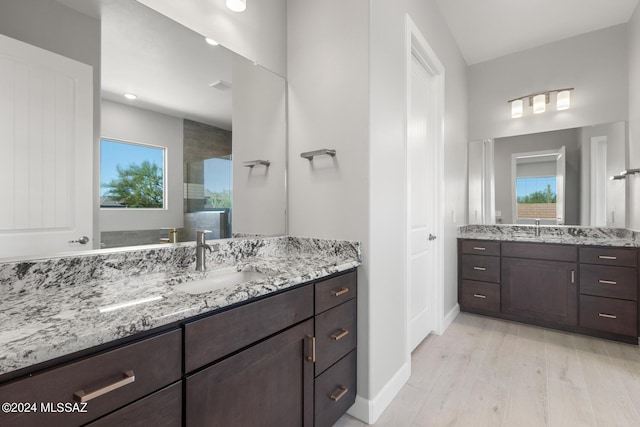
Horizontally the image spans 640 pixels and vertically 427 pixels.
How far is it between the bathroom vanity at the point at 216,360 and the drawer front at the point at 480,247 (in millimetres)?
2096

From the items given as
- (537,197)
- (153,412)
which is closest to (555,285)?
(537,197)

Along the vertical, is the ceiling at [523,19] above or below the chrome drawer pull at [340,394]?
above

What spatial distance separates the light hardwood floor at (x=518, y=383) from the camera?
161 cm

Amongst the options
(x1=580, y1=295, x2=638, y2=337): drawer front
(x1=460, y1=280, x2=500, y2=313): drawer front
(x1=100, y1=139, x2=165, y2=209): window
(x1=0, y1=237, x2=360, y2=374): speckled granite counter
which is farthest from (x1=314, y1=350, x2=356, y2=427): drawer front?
(x1=580, y1=295, x2=638, y2=337): drawer front

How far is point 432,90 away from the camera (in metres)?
2.74

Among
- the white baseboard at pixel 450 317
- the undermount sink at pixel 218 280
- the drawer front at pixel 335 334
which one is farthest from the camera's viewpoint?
the white baseboard at pixel 450 317

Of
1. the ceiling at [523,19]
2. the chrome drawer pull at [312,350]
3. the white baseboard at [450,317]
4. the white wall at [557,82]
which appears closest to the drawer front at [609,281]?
the white baseboard at [450,317]

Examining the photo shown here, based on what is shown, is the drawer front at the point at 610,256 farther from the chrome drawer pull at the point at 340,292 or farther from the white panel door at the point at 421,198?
the chrome drawer pull at the point at 340,292

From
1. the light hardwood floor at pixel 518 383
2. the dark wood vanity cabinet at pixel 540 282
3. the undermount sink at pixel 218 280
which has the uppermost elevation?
the undermount sink at pixel 218 280

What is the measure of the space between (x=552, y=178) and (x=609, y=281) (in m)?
1.16

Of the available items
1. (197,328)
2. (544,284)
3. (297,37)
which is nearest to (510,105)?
(544,284)

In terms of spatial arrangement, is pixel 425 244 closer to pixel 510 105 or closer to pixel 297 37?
pixel 297 37

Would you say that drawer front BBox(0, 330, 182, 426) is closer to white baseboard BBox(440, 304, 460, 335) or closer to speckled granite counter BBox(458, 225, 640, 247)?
white baseboard BBox(440, 304, 460, 335)

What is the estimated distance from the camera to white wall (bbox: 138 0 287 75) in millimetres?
1432
